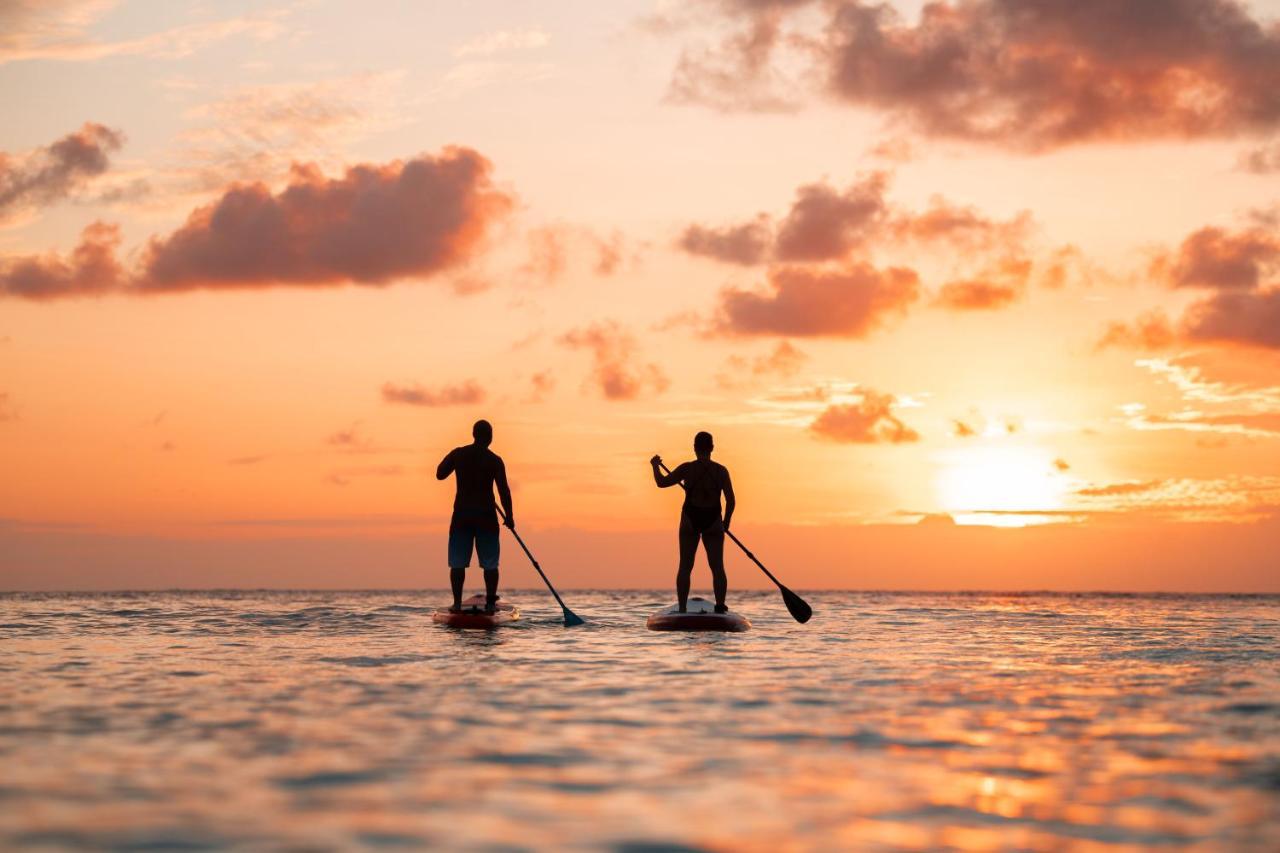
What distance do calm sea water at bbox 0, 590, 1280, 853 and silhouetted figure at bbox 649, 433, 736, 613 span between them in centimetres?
362

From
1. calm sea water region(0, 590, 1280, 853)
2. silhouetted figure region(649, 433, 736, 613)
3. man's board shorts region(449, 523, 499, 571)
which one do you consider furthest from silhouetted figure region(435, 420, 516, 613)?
calm sea water region(0, 590, 1280, 853)

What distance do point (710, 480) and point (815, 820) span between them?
12715 millimetres

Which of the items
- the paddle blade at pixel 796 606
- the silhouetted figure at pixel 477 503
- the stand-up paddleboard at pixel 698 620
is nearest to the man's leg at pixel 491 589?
the silhouetted figure at pixel 477 503

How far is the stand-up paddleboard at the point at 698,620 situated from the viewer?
1838cm

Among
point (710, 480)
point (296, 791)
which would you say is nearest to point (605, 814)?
point (296, 791)

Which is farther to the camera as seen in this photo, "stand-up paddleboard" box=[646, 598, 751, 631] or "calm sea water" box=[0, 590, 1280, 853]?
"stand-up paddleboard" box=[646, 598, 751, 631]

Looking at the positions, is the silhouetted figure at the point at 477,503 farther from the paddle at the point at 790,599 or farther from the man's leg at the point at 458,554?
the paddle at the point at 790,599

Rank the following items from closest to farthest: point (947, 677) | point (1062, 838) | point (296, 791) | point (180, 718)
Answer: point (1062, 838)
point (296, 791)
point (180, 718)
point (947, 677)

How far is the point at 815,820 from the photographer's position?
5.67m

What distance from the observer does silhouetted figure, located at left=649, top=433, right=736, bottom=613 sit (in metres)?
18.3

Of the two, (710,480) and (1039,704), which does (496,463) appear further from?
(1039,704)

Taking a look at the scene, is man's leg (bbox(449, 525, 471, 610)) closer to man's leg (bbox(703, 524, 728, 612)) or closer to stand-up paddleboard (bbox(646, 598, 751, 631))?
stand-up paddleboard (bbox(646, 598, 751, 631))

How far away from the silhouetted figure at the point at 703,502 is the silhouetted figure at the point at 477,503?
2.53 m

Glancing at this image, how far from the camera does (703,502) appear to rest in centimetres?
1838
